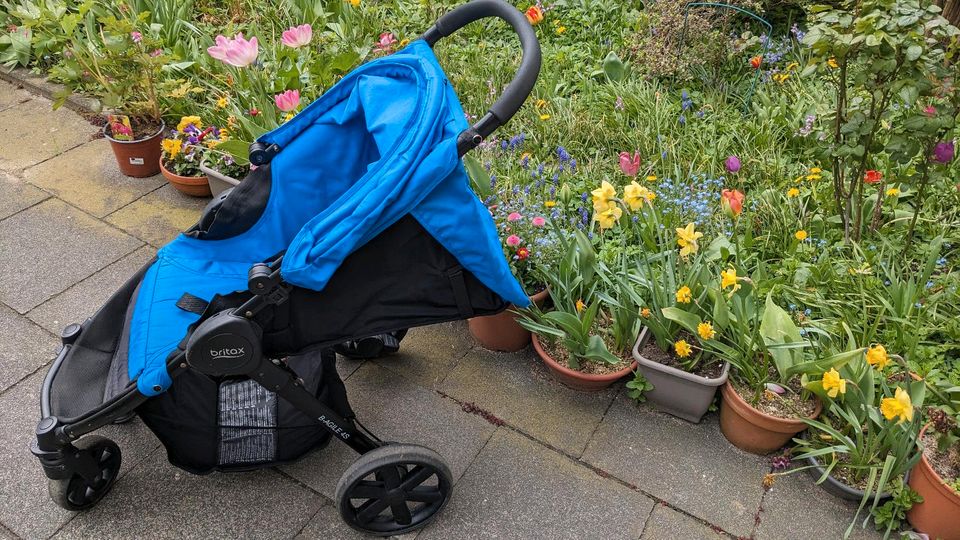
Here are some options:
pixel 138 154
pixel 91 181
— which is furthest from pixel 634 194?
pixel 91 181

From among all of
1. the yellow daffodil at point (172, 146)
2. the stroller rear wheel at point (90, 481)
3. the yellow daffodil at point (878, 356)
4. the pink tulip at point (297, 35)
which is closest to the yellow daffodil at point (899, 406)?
the yellow daffodil at point (878, 356)

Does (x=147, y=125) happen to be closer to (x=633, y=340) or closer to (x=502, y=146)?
(x=502, y=146)

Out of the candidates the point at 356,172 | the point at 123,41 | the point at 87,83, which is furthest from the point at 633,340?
the point at 87,83

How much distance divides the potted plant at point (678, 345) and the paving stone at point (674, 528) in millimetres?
361

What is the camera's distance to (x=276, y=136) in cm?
206

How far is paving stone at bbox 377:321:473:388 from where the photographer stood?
2574 mm

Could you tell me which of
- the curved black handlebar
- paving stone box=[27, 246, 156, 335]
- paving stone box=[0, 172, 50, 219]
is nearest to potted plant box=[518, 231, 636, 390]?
the curved black handlebar

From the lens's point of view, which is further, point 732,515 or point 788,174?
point 788,174

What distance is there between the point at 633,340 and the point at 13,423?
6.83 feet

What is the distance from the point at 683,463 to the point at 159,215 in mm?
2497

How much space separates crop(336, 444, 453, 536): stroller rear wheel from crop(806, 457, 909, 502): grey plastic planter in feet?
3.56

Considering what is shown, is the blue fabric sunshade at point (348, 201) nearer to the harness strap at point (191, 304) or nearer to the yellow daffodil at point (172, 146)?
the harness strap at point (191, 304)

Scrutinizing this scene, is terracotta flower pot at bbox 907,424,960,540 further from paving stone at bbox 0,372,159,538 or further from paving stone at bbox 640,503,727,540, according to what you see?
paving stone at bbox 0,372,159,538

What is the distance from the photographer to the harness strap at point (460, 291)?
69.6 inches
